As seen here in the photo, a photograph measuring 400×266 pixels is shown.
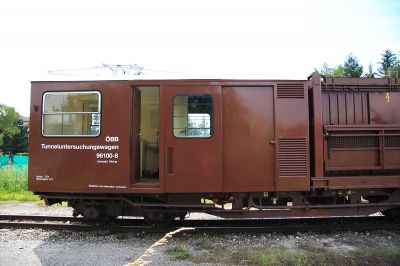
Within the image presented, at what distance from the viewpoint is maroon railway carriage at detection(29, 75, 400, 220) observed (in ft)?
21.5

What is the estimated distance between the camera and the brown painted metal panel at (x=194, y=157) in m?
6.49

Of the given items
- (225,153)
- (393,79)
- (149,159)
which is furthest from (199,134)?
(393,79)

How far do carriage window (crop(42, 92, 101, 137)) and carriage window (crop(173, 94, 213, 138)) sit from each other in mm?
1551

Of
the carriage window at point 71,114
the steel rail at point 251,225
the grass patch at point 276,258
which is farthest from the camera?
the steel rail at point 251,225

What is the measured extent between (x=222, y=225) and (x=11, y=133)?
246 feet

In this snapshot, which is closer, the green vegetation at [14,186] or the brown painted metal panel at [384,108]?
the brown painted metal panel at [384,108]

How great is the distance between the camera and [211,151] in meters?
6.50

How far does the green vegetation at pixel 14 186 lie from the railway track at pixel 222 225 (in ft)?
12.3

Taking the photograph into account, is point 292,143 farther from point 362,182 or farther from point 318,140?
point 362,182

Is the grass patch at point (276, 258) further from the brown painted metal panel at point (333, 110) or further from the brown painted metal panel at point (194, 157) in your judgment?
the brown painted metal panel at point (333, 110)

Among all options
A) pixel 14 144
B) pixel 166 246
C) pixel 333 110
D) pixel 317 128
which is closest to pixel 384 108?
pixel 333 110

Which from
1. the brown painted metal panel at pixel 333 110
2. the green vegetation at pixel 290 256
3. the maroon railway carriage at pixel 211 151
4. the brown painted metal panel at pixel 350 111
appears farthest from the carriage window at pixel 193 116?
the brown painted metal panel at pixel 350 111

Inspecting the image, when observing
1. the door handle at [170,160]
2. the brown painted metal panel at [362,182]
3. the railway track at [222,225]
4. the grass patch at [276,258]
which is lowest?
the grass patch at [276,258]

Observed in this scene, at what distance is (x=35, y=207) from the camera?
997 centimetres
